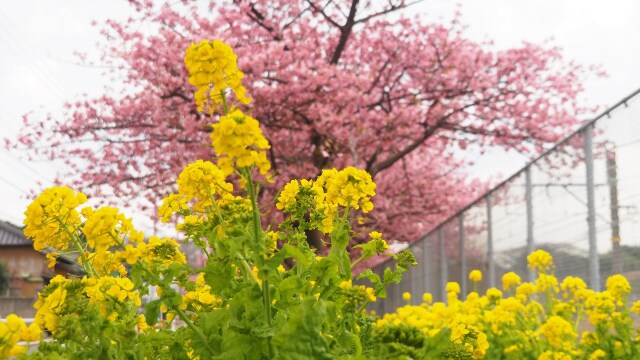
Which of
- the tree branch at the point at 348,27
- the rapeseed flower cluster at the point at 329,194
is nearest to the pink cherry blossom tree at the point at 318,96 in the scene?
the tree branch at the point at 348,27

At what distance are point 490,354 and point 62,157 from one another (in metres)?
11.9

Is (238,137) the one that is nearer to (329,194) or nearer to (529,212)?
(329,194)

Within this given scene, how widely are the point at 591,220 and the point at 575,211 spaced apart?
0.48 meters

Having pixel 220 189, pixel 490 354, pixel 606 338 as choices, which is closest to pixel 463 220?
pixel 490 354

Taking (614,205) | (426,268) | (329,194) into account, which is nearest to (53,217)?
(329,194)

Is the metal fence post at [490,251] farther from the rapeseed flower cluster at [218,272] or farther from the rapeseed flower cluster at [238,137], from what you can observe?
the rapeseed flower cluster at [238,137]

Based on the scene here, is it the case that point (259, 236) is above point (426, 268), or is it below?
below

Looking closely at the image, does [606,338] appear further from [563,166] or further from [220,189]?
[220,189]

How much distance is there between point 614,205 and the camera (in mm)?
5875

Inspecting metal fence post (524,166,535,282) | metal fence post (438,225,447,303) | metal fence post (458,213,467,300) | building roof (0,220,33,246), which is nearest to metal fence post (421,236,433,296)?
metal fence post (438,225,447,303)

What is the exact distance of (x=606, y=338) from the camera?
191 inches

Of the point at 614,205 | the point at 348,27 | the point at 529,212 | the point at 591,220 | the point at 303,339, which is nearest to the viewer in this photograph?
the point at 303,339

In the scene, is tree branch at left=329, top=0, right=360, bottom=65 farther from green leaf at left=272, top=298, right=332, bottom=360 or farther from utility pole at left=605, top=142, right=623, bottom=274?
green leaf at left=272, top=298, right=332, bottom=360

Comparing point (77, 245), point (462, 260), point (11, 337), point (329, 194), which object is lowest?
point (11, 337)
